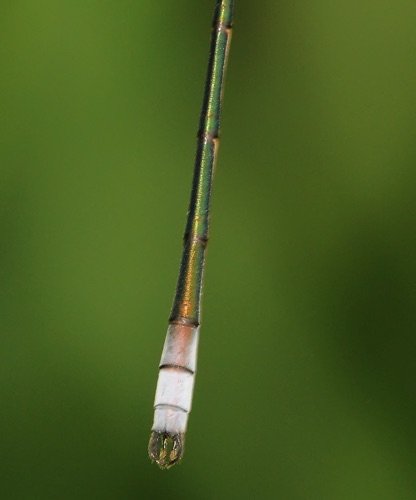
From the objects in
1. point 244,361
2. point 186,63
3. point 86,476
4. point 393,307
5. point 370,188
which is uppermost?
point 186,63

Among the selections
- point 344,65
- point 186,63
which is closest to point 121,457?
point 186,63

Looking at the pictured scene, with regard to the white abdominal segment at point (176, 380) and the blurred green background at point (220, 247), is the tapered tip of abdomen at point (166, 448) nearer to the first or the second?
the white abdominal segment at point (176, 380)

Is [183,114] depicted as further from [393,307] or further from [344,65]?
[393,307]

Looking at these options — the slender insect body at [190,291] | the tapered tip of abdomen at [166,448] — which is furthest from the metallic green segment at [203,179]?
the tapered tip of abdomen at [166,448]

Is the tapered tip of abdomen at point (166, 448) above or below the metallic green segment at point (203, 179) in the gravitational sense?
below

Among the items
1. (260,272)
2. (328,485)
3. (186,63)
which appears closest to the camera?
(328,485)

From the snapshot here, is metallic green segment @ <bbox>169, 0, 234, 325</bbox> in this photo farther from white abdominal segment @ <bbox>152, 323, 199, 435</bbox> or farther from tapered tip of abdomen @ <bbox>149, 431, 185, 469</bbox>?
tapered tip of abdomen @ <bbox>149, 431, 185, 469</bbox>

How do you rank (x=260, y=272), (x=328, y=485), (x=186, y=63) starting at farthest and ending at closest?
1. (x=186, y=63)
2. (x=260, y=272)
3. (x=328, y=485)
